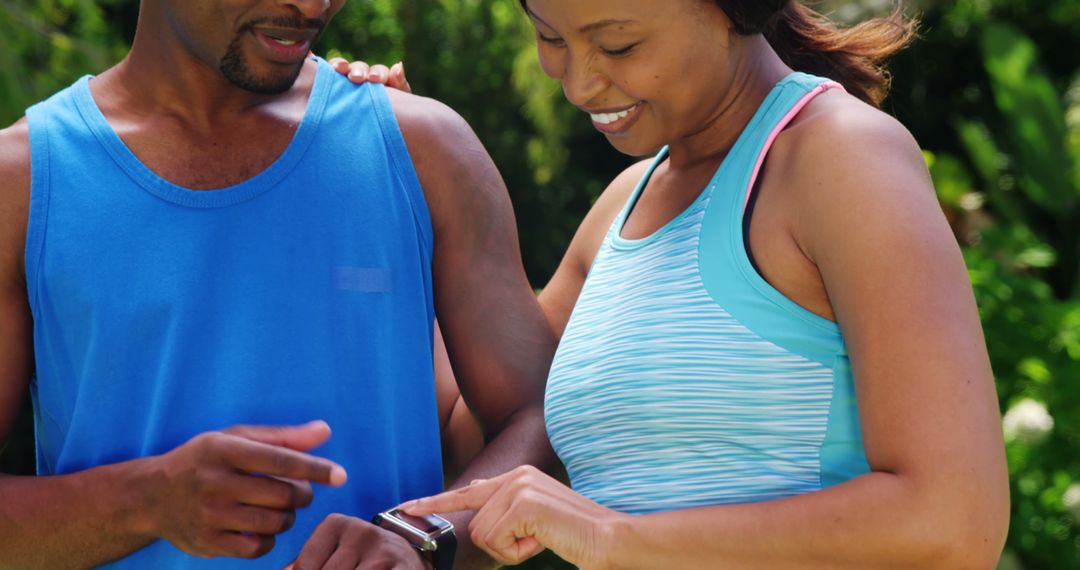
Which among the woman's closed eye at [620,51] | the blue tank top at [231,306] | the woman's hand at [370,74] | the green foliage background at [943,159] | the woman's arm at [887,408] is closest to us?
the woman's arm at [887,408]

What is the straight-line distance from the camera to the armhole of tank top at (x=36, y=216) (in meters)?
2.30

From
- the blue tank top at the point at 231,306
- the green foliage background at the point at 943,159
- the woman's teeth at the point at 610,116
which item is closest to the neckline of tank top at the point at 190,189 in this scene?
the blue tank top at the point at 231,306

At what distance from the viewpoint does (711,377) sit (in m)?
2.00

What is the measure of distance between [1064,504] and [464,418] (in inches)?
157

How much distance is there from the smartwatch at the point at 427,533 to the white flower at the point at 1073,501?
14.1ft

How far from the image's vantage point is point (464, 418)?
2729 millimetres

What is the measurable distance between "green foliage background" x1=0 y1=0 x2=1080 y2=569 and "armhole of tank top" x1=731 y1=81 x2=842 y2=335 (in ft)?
10.2

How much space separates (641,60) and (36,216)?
1.04 meters

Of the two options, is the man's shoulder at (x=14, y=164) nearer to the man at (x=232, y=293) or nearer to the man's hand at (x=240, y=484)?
the man at (x=232, y=293)

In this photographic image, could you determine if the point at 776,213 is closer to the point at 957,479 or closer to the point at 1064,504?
the point at 957,479

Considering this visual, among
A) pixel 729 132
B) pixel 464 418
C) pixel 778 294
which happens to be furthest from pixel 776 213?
pixel 464 418

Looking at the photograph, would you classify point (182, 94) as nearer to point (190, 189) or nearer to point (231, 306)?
point (190, 189)

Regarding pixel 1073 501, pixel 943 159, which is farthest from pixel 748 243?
pixel 943 159

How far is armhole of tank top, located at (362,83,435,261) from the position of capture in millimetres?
2449
